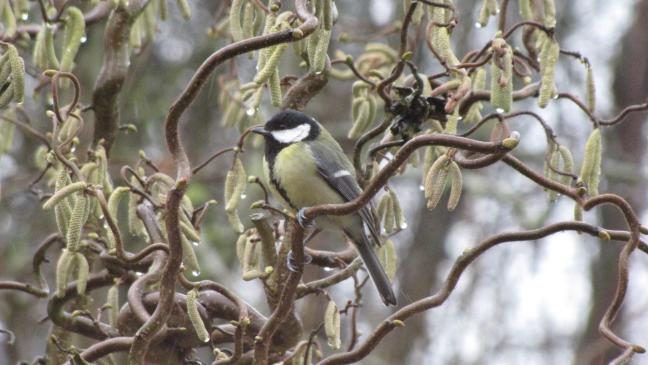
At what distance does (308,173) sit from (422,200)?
4049 mm

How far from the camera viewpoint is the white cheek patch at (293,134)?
3.57 m

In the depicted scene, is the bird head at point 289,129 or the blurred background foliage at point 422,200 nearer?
the bird head at point 289,129

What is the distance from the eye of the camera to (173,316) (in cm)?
259

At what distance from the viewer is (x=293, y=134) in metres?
3.67

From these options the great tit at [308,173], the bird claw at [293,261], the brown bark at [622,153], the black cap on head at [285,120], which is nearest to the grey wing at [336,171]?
the great tit at [308,173]

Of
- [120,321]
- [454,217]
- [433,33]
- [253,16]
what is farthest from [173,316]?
[454,217]

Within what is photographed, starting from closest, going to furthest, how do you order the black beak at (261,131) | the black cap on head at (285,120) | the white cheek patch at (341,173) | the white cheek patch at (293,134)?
the black beak at (261,131) < the black cap on head at (285,120) < the white cheek patch at (293,134) < the white cheek patch at (341,173)

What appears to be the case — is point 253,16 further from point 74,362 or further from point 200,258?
point 200,258

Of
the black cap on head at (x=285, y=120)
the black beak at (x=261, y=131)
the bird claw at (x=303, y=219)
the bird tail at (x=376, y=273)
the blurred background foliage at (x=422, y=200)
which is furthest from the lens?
the blurred background foliage at (x=422, y=200)

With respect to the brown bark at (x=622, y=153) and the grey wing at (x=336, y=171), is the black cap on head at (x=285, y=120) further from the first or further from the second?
the brown bark at (x=622, y=153)

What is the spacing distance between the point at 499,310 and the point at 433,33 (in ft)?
18.7

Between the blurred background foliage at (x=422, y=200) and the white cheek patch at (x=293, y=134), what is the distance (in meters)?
1.50

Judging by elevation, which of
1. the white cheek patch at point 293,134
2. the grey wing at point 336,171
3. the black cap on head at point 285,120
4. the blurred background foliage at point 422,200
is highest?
the black cap on head at point 285,120

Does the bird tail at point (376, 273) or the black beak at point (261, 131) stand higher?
the black beak at point (261, 131)
